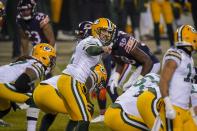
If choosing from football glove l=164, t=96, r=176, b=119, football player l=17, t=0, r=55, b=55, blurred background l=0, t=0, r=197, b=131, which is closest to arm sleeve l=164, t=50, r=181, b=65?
football glove l=164, t=96, r=176, b=119

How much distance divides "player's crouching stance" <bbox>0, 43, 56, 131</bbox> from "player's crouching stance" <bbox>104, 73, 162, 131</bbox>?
1287 millimetres

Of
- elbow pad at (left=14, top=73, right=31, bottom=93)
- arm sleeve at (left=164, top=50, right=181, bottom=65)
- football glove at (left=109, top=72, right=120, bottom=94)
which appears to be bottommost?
football glove at (left=109, top=72, right=120, bottom=94)

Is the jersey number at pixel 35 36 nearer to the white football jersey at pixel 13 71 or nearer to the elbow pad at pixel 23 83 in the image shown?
the white football jersey at pixel 13 71

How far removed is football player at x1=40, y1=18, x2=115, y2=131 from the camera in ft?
27.2

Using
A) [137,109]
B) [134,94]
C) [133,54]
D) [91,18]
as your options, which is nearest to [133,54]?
[133,54]

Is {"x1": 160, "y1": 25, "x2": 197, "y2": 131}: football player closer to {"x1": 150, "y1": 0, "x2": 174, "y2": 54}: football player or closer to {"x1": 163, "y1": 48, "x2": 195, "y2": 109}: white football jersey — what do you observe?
{"x1": 163, "y1": 48, "x2": 195, "y2": 109}: white football jersey

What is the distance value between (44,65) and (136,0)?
805 centimetres

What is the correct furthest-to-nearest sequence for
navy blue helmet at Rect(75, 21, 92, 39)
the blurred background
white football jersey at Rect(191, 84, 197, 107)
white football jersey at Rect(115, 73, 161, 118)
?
the blurred background, navy blue helmet at Rect(75, 21, 92, 39), white football jersey at Rect(115, 73, 161, 118), white football jersey at Rect(191, 84, 197, 107)

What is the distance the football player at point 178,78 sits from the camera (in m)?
7.44

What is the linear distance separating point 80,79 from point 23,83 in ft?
3.27

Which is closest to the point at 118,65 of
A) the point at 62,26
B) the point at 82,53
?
the point at 82,53

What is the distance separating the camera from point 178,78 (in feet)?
24.8

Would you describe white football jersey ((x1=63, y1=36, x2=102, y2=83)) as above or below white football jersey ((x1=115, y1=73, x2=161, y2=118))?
above

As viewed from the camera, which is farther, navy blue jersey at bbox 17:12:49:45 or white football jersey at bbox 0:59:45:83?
navy blue jersey at bbox 17:12:49:45
